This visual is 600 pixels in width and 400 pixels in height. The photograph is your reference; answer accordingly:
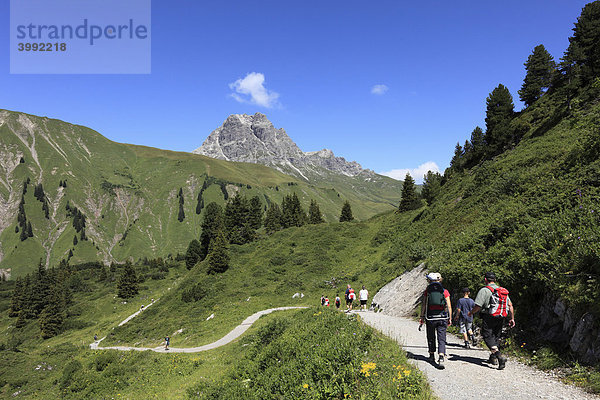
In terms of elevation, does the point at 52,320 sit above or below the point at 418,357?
below

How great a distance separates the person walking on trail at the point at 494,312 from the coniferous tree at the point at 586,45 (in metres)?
47.6

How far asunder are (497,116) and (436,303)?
58.2 metres

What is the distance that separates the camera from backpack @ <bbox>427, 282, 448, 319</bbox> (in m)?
8.96

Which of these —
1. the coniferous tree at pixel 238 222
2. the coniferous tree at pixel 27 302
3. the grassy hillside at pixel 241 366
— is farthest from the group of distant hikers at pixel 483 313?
the coniferous tree at pixel 27 302

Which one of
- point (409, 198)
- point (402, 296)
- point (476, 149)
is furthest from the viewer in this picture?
point (409, 198)

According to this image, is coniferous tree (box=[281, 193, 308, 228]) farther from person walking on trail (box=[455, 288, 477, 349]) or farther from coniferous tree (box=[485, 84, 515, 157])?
person walking on trail (box=[455, 288, 477, 349])

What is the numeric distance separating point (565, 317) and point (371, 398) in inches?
282

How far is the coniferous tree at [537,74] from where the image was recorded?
5847 cm

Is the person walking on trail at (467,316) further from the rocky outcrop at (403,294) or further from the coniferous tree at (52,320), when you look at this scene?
the coniferous tree at (52,320)

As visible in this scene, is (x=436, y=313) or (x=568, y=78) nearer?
(x=436, y=313)

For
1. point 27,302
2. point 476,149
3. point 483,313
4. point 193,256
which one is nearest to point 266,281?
point 483,313

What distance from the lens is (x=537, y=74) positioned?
60.0 meters

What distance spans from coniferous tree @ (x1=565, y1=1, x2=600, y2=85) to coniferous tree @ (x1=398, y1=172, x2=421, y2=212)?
31.9 metres

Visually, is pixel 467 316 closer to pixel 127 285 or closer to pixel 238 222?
pixel 238 222
